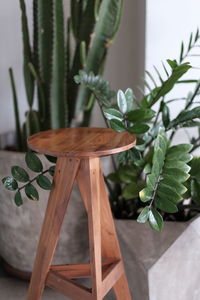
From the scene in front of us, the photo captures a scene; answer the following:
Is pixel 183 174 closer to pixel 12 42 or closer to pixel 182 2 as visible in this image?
pixel 182 2

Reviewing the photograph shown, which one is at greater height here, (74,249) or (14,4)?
(14,4)

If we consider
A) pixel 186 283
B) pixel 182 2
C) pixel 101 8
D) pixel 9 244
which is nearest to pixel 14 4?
pixel 101 8

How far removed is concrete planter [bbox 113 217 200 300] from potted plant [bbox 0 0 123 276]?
0.74ft

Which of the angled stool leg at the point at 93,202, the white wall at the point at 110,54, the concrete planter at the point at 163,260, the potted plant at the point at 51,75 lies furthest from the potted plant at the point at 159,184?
the white wall at the point at 110,54

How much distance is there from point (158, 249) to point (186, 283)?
156 millimetres

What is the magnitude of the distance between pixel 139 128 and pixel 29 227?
630 millimetres

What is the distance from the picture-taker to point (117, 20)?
1321 mm

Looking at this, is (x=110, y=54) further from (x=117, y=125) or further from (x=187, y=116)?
(x=117, y=125)

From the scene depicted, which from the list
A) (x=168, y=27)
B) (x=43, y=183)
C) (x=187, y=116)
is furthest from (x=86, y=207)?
(x=168, y=27)

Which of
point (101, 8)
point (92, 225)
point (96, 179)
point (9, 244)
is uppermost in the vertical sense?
point (101, 8)

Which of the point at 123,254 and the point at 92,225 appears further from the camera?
the point at 123,254

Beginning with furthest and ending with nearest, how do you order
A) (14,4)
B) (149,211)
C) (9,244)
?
1. (14,4)
2. (9,244)
3. (149,211)

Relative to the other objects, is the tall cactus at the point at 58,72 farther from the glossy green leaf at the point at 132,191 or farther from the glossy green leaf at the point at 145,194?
the glossy green leaf at the point at 145,194

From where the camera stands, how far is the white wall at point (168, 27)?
4.57 feet
